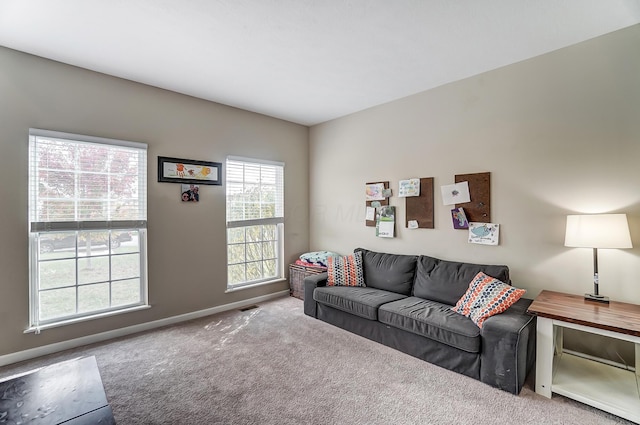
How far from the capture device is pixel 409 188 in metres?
3.62

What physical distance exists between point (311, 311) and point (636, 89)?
11.8ft

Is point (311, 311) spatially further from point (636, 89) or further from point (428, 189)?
point (636, 89)

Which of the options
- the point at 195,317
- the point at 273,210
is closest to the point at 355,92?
the point at 273,210

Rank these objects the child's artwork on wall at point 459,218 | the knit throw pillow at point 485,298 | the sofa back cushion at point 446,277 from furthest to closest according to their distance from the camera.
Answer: the child's artwork on wall at point 459,218
the sofa back cushion at point 446,277
the knit throw pillow at point 485,298

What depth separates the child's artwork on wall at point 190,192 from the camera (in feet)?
11.6

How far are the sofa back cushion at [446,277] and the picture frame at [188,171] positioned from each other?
8.84 ft

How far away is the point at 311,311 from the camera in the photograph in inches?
145

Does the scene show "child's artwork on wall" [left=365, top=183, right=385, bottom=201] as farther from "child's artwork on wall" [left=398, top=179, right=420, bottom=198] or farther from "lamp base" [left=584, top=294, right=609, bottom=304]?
"lamp base" [left=584, top=294, right=609, bottom=304]

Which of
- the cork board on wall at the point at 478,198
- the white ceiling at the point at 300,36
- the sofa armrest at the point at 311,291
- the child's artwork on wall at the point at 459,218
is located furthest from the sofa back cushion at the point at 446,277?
the white ceiling at the point at 300,36

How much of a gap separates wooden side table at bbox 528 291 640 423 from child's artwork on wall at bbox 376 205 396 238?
68.3 inches

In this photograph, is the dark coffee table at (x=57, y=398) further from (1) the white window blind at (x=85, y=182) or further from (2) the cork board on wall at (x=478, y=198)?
(2) the cork board on wall at (x=478, y=198)

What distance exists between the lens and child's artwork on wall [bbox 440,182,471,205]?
315cm

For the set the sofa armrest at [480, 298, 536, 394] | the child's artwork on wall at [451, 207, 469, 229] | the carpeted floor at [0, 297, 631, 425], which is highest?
the child's artwork on wall at [451, 207, 469, 229]

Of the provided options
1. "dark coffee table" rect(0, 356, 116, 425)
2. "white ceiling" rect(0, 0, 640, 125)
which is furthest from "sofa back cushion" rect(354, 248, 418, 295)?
"dark coffee table" rect(0, 356, 116, 425)
